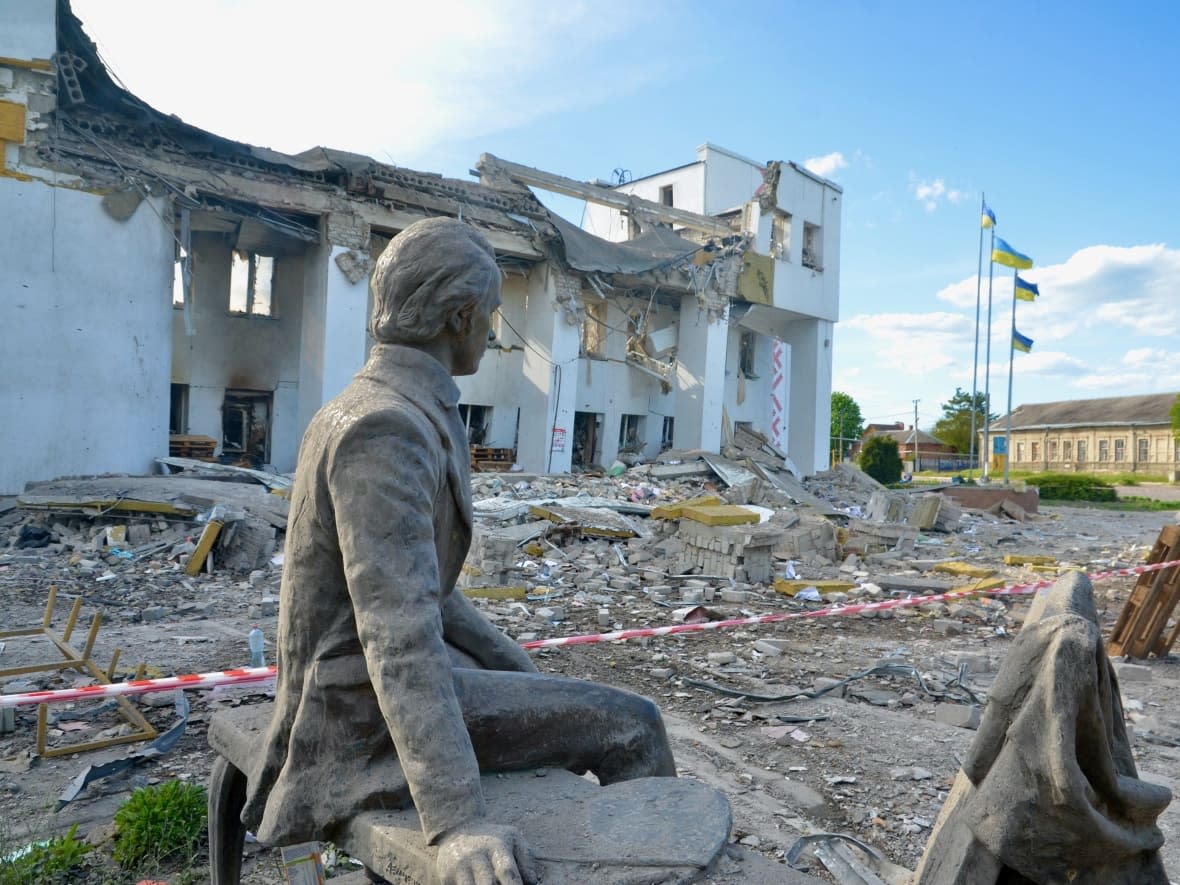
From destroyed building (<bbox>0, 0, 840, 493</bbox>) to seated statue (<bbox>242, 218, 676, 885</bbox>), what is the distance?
14.4 meters

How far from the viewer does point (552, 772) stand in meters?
1.90

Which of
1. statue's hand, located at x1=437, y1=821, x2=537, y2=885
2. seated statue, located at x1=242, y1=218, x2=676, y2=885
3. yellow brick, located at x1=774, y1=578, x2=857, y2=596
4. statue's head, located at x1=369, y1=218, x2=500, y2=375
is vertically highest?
statue's head, located at x1=369, y1=218, x2=500, y2=375

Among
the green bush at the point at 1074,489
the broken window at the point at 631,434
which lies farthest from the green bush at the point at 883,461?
the broken window at the point at 631,434

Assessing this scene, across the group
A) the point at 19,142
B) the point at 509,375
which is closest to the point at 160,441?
the point at 19,142

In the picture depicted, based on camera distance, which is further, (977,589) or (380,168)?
(380,168)

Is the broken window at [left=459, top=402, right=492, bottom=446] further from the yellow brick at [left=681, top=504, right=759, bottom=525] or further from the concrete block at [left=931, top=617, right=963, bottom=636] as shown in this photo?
the concrete block at [left=931, top=617, right=963, bottom=636]

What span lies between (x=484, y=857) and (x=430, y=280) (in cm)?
115

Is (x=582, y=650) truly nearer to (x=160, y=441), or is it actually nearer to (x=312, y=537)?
(x=312, y=537)

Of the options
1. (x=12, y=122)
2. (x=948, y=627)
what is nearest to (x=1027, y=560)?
(x=948, y=627)

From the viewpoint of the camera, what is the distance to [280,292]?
18.5m

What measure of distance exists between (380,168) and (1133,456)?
5404 cm

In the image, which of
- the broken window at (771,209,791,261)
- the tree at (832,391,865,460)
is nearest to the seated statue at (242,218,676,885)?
the broken window at (771,209,791,261)

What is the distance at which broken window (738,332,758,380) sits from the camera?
2752 cm

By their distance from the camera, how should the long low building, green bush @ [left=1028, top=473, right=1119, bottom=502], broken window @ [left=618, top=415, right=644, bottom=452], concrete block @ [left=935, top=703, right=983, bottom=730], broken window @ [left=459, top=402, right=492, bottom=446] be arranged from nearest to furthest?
concrete block @ [left=935, top=703, right=983, bottom=730], broken window @ [left=459, top=402, right=492, bottom=446], broken window @ [left=618, top=415, right=644, bottom=452], green bush @ [left=1028, top=473, right=1119, bottom=502], the long low building
